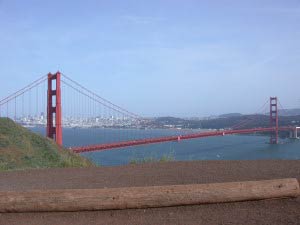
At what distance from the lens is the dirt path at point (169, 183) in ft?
14.5

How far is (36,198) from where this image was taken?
4.70 meters

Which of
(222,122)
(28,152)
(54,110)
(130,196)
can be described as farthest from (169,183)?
(222,122)

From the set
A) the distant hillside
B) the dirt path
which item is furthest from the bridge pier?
the dirt path

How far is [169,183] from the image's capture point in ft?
19.5

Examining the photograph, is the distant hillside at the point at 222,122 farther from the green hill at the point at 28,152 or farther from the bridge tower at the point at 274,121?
the green hill at the point at 28,152

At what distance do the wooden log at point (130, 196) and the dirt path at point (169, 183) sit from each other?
67mm

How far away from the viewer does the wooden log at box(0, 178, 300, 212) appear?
464cm

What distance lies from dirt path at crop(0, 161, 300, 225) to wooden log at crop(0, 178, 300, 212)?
67 millimetres

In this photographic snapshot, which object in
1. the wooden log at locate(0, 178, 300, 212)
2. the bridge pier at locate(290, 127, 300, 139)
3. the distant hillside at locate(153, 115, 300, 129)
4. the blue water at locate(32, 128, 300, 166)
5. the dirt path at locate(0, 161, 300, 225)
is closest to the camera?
the dirt path at locate(0, 161, 300, 225)

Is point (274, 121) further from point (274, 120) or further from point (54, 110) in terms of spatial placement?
point (54, 110)

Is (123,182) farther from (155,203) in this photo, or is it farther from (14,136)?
(14,136)

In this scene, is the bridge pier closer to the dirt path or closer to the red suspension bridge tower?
the red suspension bridge tower

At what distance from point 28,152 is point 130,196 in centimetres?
889

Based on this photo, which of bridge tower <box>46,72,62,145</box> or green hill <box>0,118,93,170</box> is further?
bridge tower <box>46,72,62,145</box>
